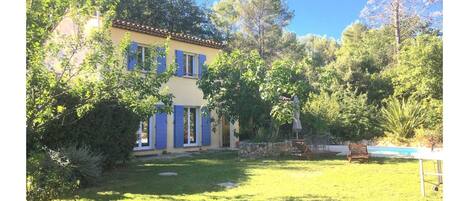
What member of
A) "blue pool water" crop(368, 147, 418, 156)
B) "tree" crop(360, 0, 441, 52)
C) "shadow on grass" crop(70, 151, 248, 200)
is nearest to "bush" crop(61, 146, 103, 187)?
"shadow on grass" crop(70, 151, 248, 200)

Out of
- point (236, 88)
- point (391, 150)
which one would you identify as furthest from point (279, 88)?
point (391, 150)

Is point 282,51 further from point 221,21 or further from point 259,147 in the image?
point 259,147

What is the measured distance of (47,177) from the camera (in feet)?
23.9

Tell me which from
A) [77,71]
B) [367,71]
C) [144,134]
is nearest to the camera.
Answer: [77,71]

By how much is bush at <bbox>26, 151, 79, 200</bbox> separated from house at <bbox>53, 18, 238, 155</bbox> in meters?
7.66

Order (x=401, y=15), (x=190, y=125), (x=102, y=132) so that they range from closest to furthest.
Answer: (x=102, y=132) < (x=190, y=125) < (x=401, y=15)

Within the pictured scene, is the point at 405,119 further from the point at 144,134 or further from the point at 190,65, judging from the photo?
the point at 144,134

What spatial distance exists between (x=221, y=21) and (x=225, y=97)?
1949cm

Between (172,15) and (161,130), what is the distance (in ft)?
44.7

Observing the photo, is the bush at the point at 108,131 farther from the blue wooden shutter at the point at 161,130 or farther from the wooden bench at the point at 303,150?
the wooden bench at the point at 303,150

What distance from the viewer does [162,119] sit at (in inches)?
688

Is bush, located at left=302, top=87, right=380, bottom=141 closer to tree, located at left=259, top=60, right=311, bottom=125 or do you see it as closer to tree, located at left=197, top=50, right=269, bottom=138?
tree, located at left=197, top=50, right=269, bottom=138
